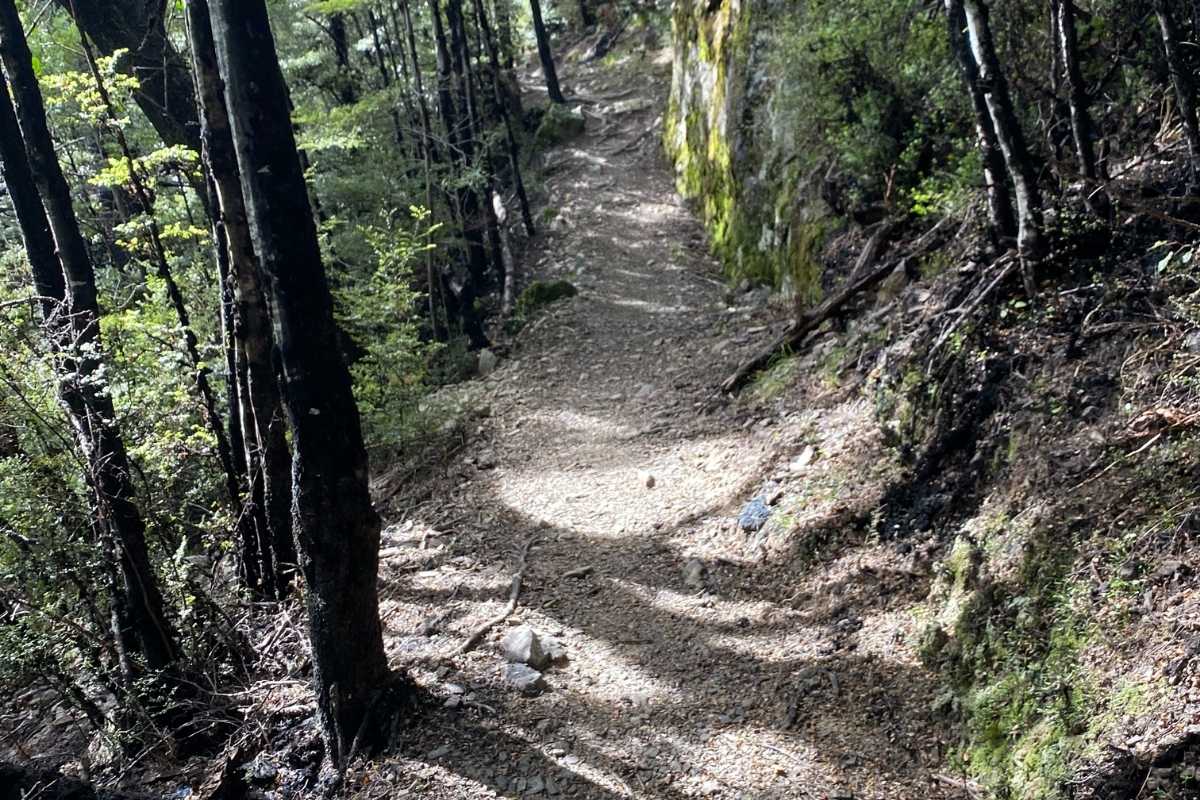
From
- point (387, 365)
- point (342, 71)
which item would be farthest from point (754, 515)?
point (342, 71)

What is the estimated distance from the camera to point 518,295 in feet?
46.4

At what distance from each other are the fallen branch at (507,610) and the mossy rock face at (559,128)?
53.7 ft

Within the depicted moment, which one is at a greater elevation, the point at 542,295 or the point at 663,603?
the point at 542,295

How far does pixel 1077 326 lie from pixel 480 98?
1337cm

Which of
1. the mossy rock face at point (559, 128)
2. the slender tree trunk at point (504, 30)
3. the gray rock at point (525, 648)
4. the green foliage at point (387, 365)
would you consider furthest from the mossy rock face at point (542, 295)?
the slender tree trunk at point (504, 30)

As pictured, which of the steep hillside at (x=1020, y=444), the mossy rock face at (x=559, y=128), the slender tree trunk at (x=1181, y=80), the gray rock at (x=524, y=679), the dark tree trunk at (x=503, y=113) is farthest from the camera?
the mossy rock face at (x=559, y=128)

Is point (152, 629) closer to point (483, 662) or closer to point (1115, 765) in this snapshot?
point (483, 662)

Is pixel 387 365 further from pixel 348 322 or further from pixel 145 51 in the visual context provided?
pixel 145 51

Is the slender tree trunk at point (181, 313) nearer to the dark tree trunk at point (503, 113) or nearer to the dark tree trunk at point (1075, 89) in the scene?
the dark tree trunk at point (1075, 89)

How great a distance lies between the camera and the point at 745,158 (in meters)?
12.3

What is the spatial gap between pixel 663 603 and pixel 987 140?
13.2 ft

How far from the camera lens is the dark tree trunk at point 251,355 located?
5492 mm

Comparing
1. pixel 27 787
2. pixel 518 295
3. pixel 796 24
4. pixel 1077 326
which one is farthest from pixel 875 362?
pixel 518 295


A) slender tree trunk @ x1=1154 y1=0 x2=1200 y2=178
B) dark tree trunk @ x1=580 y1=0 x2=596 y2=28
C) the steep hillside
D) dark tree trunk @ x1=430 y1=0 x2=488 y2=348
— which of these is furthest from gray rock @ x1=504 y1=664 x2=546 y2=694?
dark tree trunk @ x1=580 y1=0 x2=596 y2=28
